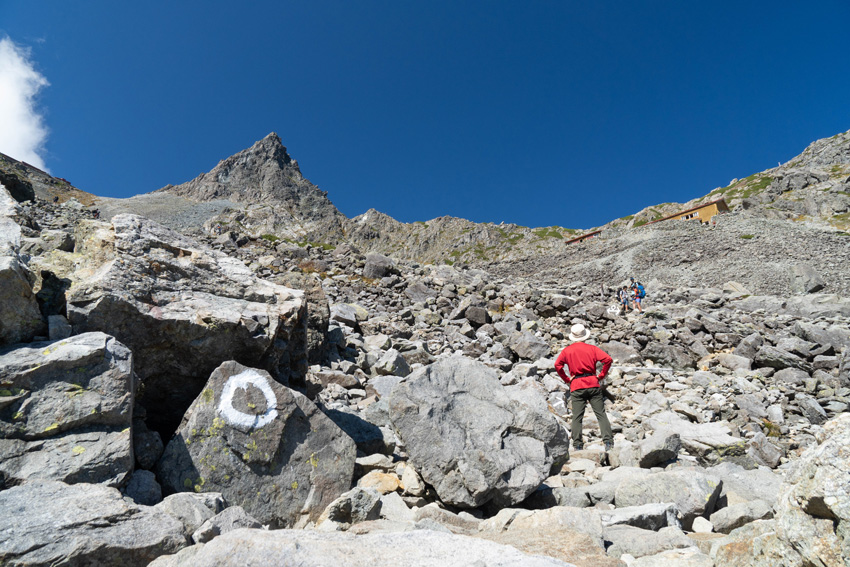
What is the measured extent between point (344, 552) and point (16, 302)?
4396 mm

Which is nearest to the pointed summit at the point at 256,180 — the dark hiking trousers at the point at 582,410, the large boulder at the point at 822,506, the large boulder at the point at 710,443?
the dark hiking trousers at the point at 582,410

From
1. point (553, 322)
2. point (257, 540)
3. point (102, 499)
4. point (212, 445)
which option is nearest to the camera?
point (257, 540)

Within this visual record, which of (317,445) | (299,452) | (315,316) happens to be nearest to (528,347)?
(315,316)

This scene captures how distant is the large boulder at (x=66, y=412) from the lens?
3.55 meters

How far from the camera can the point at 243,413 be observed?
479cm

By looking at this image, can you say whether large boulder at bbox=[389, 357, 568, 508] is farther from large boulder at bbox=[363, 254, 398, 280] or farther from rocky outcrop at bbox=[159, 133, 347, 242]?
rocky outcrop at bbox=[159, 133, 347, 242]

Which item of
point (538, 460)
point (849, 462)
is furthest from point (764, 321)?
point (849, 462)

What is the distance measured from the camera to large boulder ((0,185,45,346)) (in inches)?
161

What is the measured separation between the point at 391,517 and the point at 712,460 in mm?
5937

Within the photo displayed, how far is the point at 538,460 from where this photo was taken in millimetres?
5418

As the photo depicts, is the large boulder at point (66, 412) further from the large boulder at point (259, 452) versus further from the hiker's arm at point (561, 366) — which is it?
the hiker's arm at point (561, 366)

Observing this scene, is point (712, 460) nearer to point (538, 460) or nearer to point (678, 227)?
point (538, 460)

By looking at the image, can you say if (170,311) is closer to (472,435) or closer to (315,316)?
(472,435)

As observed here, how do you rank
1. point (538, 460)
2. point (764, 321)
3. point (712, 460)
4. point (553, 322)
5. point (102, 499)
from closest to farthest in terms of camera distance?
point (102, 499)
point (538, 460)
point (712, 460)
point (764, 321)
point (553, 322)
